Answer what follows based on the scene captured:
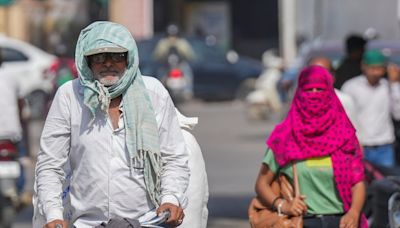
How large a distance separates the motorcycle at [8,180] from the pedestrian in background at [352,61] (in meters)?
2.86

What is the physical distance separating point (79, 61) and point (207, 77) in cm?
2702

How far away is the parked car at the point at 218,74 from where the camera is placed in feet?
107

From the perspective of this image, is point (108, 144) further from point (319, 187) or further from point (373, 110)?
point (373, 110)

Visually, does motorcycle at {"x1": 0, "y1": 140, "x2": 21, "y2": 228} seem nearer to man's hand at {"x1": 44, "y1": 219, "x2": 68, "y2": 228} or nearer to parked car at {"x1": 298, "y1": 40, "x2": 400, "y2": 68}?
parked car at {"x1": 298, "y1": 40, "x2": 400, "y2": 68}

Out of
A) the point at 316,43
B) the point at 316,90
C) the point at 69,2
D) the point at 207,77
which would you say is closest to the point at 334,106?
the point at 316,90

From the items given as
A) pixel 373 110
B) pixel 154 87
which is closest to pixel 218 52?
pixel 373 110

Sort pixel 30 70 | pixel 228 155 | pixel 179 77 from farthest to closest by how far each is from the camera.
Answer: pixel 179 77
pixel 30 70
pixel 228 155

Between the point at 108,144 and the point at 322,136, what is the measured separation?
5.56 ft

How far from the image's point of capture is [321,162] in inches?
277

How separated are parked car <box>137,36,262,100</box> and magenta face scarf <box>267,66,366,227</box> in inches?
989

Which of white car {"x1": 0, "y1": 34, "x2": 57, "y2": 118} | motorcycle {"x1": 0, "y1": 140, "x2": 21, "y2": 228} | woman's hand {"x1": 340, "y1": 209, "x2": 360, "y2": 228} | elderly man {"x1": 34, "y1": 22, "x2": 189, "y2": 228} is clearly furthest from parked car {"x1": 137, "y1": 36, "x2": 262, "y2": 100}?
elderly man {"x1": 34, "y1": 22, "x2": 189, "y2": 228}

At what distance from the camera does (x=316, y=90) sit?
7086mm

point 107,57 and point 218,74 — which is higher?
point 107,57

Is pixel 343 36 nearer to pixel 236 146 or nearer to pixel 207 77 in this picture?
pixel 236 146
